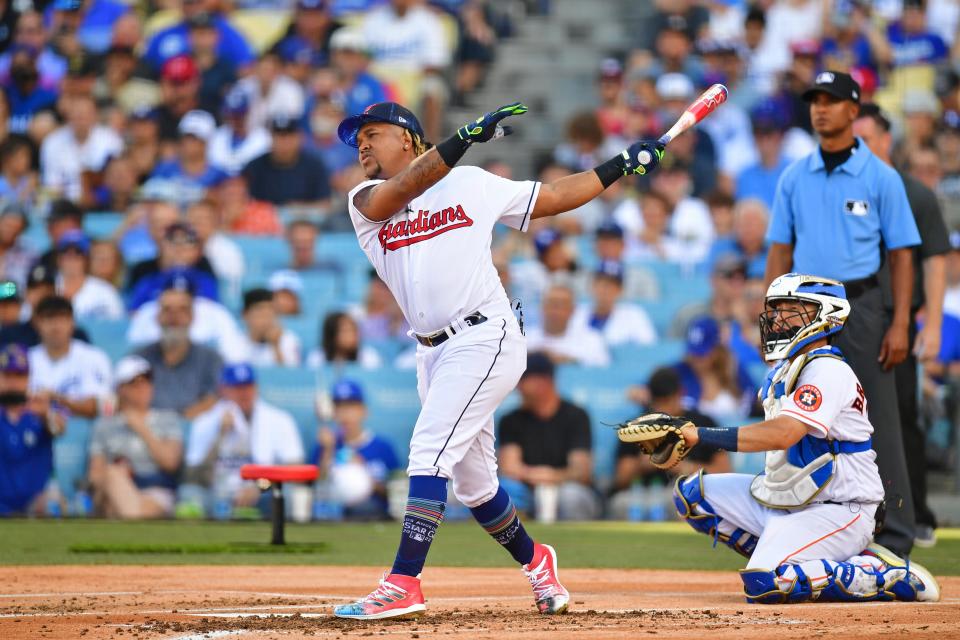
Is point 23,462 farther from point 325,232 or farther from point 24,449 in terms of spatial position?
point 325,232

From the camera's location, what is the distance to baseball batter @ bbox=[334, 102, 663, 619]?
545cm

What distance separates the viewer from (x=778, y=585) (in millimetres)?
5953

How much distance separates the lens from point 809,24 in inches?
698

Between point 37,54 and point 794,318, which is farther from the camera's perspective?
point 37,54

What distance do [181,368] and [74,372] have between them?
0.93 metres

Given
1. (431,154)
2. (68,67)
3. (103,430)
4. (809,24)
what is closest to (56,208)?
(68,67)

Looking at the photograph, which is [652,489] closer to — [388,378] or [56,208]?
[388,378]

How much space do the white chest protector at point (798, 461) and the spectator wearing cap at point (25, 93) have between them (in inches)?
498

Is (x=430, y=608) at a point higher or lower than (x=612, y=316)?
lower

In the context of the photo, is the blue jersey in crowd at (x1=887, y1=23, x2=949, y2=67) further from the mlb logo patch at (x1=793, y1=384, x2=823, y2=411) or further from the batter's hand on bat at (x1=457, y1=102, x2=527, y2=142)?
the batter's hand on bat at (x1=457, y1=102, x2=527, y2=142)


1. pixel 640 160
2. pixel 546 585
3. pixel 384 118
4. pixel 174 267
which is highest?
pixel 174 267

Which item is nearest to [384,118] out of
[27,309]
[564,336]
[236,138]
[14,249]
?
[564,336]

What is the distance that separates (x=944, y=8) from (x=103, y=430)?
11.9 meters

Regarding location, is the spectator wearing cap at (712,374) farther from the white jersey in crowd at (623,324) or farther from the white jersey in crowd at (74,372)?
the white jersey in crowd at (74,372)
